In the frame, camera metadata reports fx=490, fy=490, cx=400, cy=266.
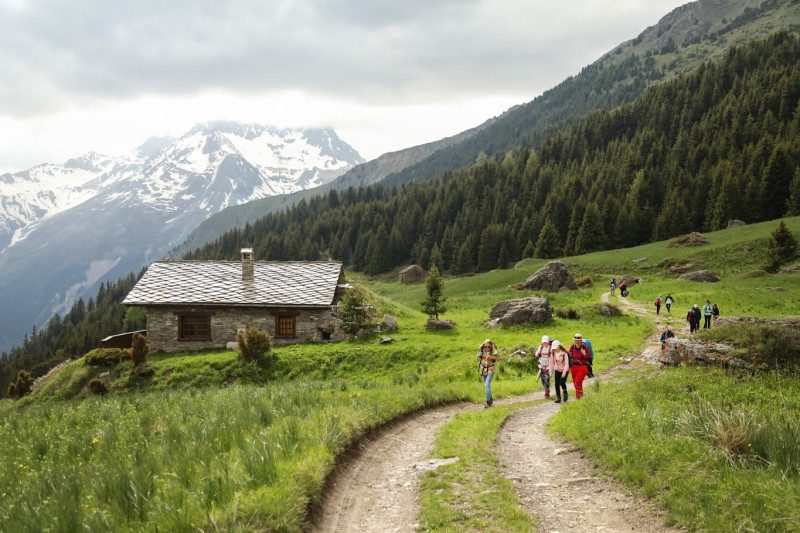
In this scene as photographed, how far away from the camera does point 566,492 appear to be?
8.36 metres

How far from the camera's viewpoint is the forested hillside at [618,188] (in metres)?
86.4

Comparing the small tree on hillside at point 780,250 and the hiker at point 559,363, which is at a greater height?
the small tree on hillside at point 780,250

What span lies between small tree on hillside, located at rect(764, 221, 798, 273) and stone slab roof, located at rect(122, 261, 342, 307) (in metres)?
45.4

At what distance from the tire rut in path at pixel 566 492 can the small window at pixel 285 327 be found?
26.9 metres

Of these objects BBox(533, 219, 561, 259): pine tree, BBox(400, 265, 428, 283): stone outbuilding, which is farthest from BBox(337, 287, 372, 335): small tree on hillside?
BBox(533, 219, 561, 259): pine tree

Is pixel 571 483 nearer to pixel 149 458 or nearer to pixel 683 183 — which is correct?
pixel 149 458

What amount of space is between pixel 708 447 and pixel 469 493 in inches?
157

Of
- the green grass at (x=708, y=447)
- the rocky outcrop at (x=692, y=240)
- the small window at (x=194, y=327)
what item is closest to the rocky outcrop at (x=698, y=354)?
the green grass at (x=708, y=447)

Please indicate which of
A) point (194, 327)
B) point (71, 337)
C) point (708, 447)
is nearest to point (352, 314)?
point (194, 327)

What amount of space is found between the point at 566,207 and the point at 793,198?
41.2 metres

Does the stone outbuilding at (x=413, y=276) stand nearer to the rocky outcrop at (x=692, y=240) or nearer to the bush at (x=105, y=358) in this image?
the rocky outcrop at (x=692, y=240)

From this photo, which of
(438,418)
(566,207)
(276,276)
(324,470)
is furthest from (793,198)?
(324,470)

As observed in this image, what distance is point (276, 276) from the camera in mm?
40531

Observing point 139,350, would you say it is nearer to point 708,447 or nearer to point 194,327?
point 194,327
